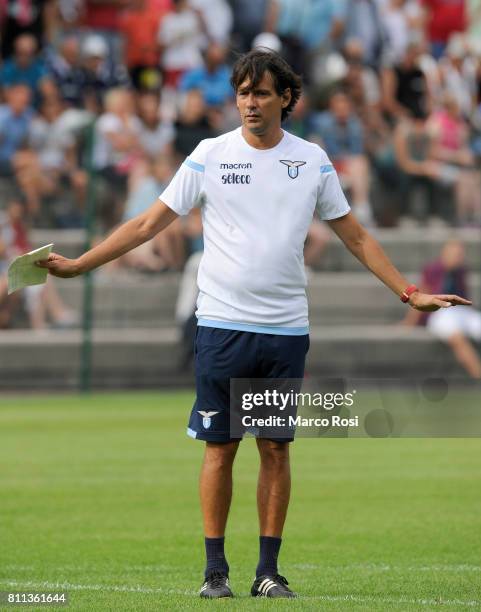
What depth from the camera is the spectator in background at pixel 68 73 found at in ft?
69.9

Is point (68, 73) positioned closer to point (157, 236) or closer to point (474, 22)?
point (157, 236)

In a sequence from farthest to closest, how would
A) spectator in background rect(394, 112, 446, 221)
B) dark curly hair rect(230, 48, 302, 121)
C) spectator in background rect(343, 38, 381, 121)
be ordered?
spectator in background rect(343, 38, 381, 121), spectator in background rect(394, 112, 446, 221), dark curly hair rect(230, 48, 302, 121)

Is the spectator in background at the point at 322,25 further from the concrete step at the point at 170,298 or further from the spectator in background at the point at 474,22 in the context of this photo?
the concrete step at the point at 170,298

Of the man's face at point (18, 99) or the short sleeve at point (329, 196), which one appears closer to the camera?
the short sleeve at point (329, 196)

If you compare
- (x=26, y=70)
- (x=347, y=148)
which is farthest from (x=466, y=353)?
(x=26, y=70)

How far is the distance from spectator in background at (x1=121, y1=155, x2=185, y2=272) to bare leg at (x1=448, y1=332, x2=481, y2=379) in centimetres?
359

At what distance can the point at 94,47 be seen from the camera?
21.6m

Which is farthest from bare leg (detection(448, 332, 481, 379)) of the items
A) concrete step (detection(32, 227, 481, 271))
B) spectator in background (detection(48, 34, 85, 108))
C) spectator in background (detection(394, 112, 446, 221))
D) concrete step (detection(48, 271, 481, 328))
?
spectator in background (detection(48, 34, 85, 108))

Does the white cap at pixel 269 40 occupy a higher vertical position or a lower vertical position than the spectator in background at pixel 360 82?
higher

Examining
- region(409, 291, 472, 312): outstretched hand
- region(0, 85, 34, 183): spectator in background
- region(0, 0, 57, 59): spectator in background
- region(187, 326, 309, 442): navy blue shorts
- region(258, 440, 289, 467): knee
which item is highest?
region(0, 0, 57, 59): spectator in background

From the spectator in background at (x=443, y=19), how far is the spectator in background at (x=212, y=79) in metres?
4.61

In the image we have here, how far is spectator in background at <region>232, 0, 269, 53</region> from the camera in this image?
2248cm

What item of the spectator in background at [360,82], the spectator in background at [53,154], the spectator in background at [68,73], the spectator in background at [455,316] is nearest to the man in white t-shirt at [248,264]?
the spectator in background at [53,154]

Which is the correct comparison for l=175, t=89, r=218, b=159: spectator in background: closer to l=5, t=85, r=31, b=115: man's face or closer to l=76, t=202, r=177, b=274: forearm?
l=5, t=85, r=31, b=115: man's face
